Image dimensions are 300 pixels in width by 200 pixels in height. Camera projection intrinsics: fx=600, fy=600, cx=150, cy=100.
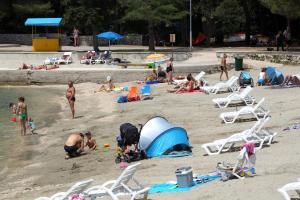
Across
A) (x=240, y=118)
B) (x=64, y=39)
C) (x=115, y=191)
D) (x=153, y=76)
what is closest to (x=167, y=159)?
(x=115, y=191)

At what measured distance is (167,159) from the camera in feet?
44.9

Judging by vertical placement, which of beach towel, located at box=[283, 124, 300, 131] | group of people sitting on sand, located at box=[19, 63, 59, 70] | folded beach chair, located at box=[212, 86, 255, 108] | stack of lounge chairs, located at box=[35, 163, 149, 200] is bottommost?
stack of lounge chairs, located at box=[35, 163, 149, 200]

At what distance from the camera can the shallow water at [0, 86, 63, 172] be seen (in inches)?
679

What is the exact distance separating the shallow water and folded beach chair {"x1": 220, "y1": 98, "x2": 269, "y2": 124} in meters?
5.90

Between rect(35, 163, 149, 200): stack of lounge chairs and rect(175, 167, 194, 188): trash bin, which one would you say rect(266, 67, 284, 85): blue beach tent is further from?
rect(35, 163, 149, 200): stack of lounge chairs

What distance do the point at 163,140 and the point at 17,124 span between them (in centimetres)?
1018

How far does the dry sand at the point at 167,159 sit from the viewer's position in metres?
10.1

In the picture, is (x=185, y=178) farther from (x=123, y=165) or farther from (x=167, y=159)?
(x=123, y=165)

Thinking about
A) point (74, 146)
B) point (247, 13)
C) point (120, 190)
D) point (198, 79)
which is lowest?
point (74, 146)

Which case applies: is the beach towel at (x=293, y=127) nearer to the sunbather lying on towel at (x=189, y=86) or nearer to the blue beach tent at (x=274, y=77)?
the blue beach tent at (x=274, y=77)

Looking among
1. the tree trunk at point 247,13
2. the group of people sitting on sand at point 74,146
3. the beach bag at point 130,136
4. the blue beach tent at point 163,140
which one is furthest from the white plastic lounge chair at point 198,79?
the tree trunk at point 247,13

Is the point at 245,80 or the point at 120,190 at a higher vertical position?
the point at 245,80

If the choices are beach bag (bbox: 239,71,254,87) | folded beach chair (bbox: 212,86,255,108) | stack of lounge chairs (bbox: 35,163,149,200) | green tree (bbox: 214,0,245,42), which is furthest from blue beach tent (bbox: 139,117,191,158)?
green tree (bbox: 214,0,245,42)

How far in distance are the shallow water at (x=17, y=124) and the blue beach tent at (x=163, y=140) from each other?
12.8ft
